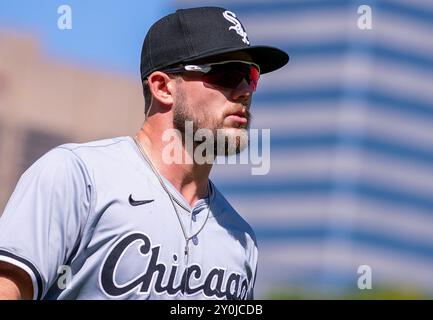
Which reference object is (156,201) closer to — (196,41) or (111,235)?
(111,235)

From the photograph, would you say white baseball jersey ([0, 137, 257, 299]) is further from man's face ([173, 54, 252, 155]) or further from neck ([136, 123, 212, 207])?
man's face ([173, 54, 252, 155])

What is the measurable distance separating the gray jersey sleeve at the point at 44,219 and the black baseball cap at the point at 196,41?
890 mm

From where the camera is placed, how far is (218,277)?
5.06 meters

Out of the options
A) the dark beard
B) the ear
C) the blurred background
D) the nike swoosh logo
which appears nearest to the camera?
the nike swoosh logo

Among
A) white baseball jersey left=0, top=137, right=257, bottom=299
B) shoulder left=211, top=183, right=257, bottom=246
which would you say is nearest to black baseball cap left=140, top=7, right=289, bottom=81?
white baseball jersey left=0, top=137, right=257, bottom=299

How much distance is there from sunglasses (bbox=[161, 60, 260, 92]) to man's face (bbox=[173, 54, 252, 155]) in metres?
0.02

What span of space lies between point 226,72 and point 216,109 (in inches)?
7.8

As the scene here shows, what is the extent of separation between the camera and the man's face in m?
5.14

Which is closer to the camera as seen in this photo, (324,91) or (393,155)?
(393,155)

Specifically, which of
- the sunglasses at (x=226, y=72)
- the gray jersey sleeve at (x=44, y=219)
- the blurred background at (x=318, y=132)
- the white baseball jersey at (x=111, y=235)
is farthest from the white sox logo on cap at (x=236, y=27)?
the blurred background at (x=318, y=132)

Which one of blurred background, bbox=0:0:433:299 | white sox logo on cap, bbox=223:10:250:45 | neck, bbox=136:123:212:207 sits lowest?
neck, bbox=136:123:212:207

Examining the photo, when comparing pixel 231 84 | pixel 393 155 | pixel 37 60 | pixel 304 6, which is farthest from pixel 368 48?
pixel 231 84

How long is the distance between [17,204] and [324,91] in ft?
374
